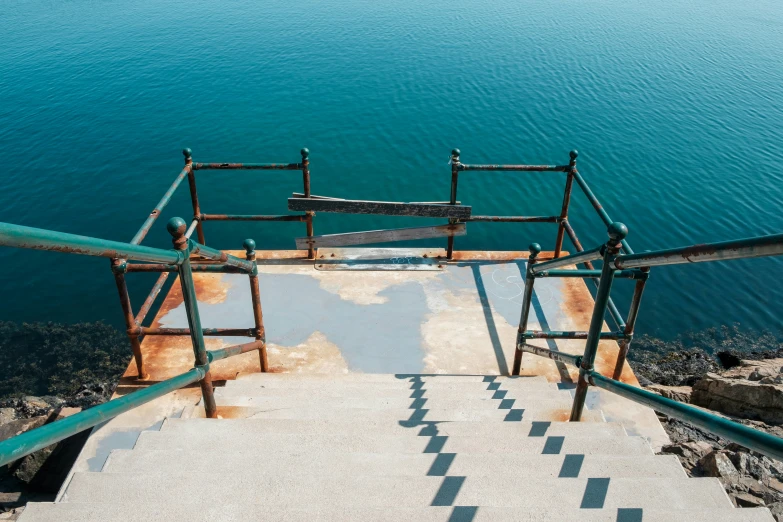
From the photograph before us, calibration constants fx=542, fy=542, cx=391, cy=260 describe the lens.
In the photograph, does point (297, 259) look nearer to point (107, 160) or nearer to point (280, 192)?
point (280, 192)

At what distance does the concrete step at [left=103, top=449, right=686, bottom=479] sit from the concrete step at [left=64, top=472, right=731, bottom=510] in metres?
0.09

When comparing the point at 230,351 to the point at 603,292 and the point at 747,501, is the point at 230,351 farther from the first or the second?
the point at 747,501

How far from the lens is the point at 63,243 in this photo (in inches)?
74.0

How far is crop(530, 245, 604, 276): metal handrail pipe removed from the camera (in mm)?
3129

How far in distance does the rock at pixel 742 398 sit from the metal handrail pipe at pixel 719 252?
485 cm

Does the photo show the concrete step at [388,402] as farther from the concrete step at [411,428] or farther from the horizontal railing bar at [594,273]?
the horizontal railing bar at [594,273]

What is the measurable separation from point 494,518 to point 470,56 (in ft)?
91.9

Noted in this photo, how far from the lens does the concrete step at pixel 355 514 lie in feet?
7.47

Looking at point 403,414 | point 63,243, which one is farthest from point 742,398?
point 63,243

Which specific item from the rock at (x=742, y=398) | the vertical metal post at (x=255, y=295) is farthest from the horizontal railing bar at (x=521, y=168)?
the rock at (x=742, y=398)

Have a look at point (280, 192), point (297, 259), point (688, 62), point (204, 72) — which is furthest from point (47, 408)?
point (688, 62)

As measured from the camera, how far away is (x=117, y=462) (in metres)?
2.87

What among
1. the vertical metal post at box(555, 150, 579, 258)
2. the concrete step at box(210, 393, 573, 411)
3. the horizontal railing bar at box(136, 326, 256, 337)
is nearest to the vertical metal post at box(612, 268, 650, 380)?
the concrete step at box(210, 393, 573, 411)

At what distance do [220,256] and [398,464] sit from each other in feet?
5.81
